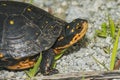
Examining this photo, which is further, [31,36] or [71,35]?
[71,35]

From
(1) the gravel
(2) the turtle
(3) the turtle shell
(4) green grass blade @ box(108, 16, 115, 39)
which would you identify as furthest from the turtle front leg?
(4) green grass blade @ box(108, 16, 115, 39)

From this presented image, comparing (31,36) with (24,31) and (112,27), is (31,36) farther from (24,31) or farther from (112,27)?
(112,27)

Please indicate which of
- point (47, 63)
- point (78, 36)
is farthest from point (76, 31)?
point (47, 63)

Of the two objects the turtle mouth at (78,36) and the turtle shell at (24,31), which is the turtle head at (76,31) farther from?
the turtle shell at (24,31)

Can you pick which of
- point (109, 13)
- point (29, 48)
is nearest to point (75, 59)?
point (29, 48)

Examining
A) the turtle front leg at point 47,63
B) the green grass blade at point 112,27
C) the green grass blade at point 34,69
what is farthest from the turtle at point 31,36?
the green grass blade at point 112,27
